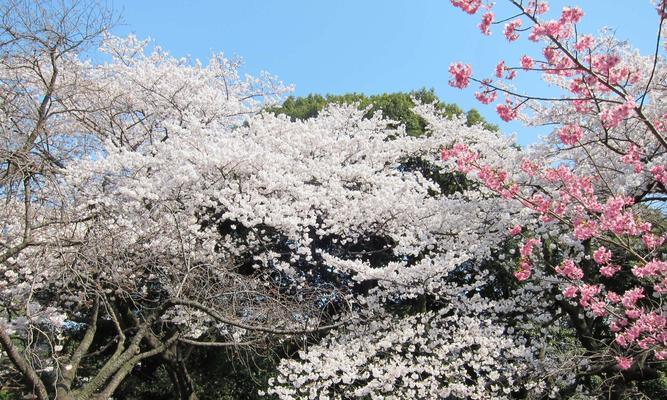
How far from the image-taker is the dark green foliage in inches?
545

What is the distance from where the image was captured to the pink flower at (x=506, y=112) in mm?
4441

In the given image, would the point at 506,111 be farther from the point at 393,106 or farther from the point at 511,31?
the point at 393,106

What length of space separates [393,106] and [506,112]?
33.4ft

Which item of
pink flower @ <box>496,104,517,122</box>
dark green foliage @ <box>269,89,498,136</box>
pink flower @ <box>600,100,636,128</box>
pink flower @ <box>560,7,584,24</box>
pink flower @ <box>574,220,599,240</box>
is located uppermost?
dark green foliage @ <box>269,89,498,136</box>

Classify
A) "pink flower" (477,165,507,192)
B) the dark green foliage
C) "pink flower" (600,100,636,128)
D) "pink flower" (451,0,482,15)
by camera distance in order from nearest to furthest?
1. "pink flower" (600,100,636,128)
2. "pink flower" (451,0,482,15)
3. "pink flower" (477,165,507,192)
4. the dark green foliage

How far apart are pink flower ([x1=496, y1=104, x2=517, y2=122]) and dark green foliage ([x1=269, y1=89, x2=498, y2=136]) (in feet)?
29.4

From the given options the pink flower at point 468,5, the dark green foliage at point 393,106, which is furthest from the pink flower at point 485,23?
the dark green foliage at point 393,106

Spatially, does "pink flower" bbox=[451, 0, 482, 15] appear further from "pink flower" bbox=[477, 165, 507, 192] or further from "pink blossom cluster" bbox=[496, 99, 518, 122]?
"pink flower" bbox=[477, 165, 507, 192]

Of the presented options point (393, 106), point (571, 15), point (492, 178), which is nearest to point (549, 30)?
point (571, 15)

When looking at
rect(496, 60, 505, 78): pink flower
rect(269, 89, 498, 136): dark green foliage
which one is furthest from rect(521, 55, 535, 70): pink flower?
rect(269, 89, 498, 136): dark green foliage

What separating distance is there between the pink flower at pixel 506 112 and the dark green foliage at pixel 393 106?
895 centimetres

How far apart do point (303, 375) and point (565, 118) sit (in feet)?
17.5

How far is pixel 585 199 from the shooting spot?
173 inches

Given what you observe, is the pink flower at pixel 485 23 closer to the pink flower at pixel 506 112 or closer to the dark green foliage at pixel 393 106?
the pink flower at pixel 506 112
